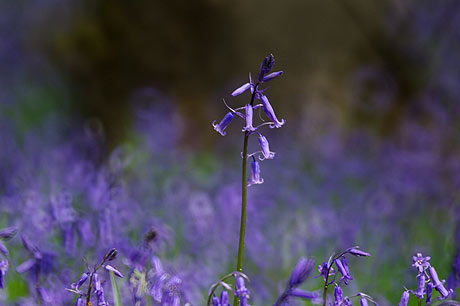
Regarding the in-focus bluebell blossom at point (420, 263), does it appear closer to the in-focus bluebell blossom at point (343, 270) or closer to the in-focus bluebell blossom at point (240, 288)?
the in-focus bluebell blossom at point (343, 270)

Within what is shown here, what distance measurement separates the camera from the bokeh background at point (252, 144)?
424cm

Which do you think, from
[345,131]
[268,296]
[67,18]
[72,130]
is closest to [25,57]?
[67,18]

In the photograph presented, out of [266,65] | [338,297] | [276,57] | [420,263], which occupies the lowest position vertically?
[338,297]

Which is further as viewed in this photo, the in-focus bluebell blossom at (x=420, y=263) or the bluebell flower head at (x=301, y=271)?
the in-focus bluebell blossom at (x=420, y=263)

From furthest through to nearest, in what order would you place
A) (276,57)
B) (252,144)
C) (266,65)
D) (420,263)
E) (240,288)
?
(252,144), (276,57), (420,263), (266,65), (240,288)

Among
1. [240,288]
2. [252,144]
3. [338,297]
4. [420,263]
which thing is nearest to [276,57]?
[252,144]

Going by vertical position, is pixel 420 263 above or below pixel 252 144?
below

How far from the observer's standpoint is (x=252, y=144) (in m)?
9.06

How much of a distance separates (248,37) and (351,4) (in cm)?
163

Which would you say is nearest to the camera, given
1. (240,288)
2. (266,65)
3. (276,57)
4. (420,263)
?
(240,288)

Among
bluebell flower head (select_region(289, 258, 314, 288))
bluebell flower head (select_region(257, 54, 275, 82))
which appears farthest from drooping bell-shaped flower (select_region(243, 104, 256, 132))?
bluebell flower head (select_region(289, 258, 314, 288))

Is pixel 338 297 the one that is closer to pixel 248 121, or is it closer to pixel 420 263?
pixel 420 263

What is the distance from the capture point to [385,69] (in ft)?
31.9

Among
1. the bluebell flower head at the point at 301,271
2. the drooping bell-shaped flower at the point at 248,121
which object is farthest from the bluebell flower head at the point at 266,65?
the bluebell flower head at the point at 301,271
